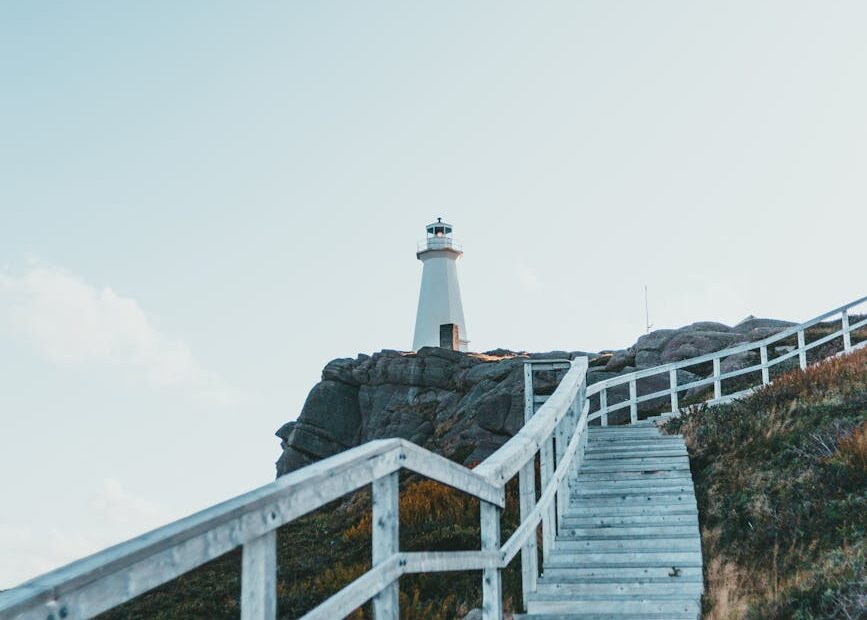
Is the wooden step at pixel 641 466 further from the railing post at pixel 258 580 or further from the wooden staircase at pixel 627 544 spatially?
the railing post at pixel 258 580

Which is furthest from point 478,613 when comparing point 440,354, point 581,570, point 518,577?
point 440,354

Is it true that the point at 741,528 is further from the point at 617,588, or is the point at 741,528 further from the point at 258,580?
the point at 258,580

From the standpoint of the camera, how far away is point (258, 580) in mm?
2717

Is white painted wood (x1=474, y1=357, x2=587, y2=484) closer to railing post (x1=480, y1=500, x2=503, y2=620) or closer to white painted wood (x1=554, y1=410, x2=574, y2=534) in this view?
railing post (x1=480, y1=500, x2=503, y2=620)

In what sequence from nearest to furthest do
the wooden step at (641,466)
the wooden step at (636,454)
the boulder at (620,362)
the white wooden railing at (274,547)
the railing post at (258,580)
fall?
1. the white wooden railing at (274,547)
2. the railing post at (258,580)
3. the wooden step at (641,466)
4. the wooden step at (636,454)
5. the boulder at (620,362)

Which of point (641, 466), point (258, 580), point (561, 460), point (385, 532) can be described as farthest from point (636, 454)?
point (258, 580)

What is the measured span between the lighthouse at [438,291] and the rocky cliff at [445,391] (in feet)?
46.2

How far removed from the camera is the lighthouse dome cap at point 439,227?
5953 centimetres

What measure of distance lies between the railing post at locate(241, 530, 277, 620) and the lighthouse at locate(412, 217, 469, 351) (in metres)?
51.6

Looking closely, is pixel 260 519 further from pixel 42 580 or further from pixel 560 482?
pixel 560 482

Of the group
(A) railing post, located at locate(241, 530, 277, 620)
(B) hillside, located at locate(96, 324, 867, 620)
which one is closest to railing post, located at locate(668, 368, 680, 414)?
(B) hillside, located at locate(96, 324, 867, 620)

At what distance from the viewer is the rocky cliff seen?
2617 cm

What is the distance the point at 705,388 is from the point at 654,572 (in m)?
17.0

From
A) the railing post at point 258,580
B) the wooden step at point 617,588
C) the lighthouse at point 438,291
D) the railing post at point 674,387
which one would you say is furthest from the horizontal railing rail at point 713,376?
the lighthouse at point 438,291
